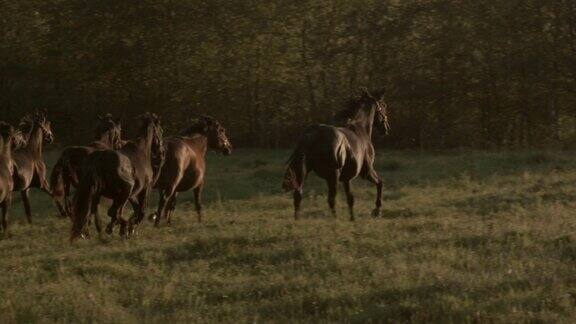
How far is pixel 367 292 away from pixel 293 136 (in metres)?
20.8

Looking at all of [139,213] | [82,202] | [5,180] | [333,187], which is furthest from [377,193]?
[5,180]

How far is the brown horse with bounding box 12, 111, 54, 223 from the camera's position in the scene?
44.9ft

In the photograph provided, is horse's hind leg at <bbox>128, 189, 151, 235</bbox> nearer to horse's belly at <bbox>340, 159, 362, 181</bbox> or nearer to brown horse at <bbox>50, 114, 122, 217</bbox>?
brown horse at <bbox>50, 114, 122, 217</bbox>

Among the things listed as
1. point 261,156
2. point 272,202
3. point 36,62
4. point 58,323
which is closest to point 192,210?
point 272,202

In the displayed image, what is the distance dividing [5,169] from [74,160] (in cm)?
102

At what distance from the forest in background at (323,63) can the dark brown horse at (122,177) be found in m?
15.4

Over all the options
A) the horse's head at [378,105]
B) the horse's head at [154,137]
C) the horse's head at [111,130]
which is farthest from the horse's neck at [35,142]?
the horse's head at [378,105]

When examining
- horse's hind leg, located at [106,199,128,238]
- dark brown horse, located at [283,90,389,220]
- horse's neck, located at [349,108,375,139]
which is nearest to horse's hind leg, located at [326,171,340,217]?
dark brown horse, located at [283,90,389,220]

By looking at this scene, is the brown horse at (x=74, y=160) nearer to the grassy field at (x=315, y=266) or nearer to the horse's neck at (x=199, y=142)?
the grassy field at (x=315, y=266)

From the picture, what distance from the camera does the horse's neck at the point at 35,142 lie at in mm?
14172

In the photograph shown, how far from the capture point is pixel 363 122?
1489 cm

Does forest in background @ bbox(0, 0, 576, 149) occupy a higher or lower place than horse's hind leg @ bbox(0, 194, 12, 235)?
higher

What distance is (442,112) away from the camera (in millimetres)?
27391

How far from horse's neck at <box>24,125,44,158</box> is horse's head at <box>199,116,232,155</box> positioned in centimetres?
271
